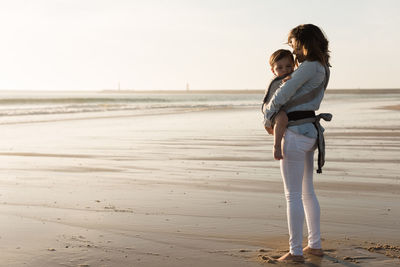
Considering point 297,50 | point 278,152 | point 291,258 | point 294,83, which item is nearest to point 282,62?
point 297,50

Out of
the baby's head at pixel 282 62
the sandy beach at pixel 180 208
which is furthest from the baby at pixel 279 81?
the sandy beach at pixel 180 208

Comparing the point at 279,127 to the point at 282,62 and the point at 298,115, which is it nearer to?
the point at 298,115

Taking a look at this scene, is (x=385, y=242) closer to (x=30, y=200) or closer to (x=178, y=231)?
(x=178, y=231)

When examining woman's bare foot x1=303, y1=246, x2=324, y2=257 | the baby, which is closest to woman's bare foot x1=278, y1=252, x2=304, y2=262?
woman's bare foot x1=303, y1=246, x2=324, y2=257

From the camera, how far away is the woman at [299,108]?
3.95m

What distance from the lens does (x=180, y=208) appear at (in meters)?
→ 5.91

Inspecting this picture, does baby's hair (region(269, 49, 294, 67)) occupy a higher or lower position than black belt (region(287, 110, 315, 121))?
higher

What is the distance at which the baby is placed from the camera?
4008mm

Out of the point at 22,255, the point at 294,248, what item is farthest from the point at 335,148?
the point at 22,255

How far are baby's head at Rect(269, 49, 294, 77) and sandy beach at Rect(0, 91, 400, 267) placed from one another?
1.49 metres

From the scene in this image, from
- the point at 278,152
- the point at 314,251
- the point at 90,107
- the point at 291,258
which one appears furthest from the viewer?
the point at 90,107

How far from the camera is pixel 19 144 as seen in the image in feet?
43.2

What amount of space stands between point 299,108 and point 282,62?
0.38 metres

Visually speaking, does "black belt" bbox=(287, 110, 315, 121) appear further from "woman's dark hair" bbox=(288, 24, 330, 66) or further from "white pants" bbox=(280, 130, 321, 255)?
"woman's dark hair" bbox=(288, 24, 330, 66)
